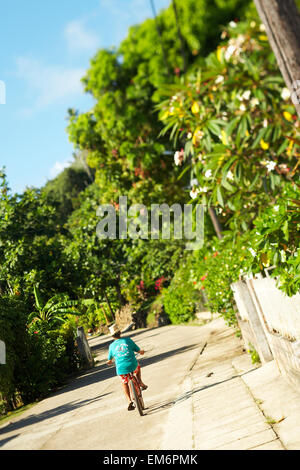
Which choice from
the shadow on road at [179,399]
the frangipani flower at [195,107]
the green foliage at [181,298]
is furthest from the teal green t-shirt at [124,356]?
the green foliage at [181,298]

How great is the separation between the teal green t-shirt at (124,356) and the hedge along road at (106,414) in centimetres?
65

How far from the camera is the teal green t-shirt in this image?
7363 mm

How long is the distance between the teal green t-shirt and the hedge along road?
651mm

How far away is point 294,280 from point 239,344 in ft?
20.9

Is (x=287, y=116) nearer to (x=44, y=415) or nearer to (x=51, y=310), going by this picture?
(x=44, y=415)

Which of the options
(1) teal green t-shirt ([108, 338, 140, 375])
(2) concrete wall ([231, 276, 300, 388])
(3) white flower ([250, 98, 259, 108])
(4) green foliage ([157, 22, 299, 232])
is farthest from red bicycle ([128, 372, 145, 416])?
(3) white flower ([250, 98, 259, 108])

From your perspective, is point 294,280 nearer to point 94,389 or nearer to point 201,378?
point 201,378

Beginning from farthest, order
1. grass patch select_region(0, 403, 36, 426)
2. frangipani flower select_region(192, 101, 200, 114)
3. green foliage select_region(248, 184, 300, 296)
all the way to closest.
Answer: grass patch select_region(0, 403, 36, 426)
frangipani flower select_region(192, 101, 200, 114)
green foliage select_region(248, 184, 300, 296)

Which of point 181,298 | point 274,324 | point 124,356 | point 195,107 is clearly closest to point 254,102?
point 195,107

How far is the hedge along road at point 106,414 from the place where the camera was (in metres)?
5.96

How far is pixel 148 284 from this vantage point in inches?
979

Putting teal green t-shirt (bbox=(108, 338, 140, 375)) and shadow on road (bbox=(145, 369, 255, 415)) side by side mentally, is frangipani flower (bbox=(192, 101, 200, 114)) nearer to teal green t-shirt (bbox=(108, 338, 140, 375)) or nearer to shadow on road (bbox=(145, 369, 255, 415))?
teal green t-shirt (bbox=(108, 338, 140, 375))

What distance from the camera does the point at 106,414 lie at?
7.58 m
